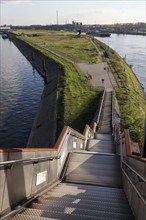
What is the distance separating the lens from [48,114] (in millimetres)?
33656

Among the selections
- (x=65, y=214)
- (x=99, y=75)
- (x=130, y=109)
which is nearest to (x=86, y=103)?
(x=130, y=109)

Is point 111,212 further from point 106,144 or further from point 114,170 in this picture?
point 106,144

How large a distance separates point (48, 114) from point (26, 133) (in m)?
3.30

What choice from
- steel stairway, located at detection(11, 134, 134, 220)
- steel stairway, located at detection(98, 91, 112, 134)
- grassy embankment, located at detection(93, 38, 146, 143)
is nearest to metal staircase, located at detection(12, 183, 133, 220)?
steel stairway, located at detection(11, 134, 134, 220)

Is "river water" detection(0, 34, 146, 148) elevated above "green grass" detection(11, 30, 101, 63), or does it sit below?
below

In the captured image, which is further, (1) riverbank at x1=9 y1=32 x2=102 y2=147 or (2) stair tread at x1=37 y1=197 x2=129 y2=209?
(1) riverbank at x1=9 y1=32 x2=102 y2=147

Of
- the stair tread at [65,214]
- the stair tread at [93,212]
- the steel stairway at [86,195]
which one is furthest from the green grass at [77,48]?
the stair tread at [65,214]

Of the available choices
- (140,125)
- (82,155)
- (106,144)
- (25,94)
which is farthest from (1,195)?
(25,94)

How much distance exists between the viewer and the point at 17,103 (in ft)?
139

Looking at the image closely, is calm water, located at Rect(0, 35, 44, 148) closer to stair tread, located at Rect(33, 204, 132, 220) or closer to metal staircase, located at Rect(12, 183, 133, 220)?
metal staircase, located at Rect(12, 183, 133, 220)

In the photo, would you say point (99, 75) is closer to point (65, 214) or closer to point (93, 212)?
point (93, 212)

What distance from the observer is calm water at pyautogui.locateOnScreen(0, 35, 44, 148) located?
31.7 m

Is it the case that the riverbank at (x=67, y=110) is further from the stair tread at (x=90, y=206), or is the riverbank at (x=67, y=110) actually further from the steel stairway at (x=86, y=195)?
the stair tread at (x=90, y=206)

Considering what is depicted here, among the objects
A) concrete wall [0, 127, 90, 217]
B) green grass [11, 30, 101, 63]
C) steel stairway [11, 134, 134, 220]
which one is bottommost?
steel stairway [11, 134, 134, 220]
